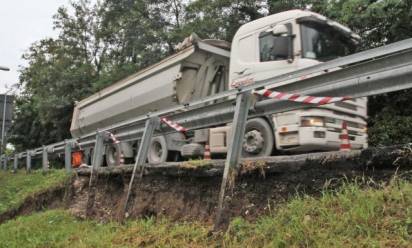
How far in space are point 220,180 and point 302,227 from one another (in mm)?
1668

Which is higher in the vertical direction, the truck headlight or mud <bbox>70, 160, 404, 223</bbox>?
the truck headlight

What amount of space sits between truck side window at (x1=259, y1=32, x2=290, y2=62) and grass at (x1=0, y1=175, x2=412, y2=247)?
441cm

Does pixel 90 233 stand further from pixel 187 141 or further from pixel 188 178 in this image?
pixel 187 141

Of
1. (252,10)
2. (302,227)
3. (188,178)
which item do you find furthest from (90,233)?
(252,10)

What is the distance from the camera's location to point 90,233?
6.05 metres

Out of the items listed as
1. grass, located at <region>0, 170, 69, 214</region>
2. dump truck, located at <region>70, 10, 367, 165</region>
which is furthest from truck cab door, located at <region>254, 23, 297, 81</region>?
grass, located at <region>0, 170, 69, 214</region>

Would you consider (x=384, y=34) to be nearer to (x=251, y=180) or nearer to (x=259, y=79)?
(x=259, y=79)

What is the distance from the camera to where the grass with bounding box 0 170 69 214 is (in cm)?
A: 1041

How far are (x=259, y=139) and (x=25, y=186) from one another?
24.9 ft

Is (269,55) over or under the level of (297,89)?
over

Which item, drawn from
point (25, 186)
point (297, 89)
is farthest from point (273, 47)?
point (25, 186)

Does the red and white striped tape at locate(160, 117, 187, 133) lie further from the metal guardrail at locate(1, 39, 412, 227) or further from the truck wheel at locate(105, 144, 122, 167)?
the truck wheel at locate(105, 144, 122, 167)

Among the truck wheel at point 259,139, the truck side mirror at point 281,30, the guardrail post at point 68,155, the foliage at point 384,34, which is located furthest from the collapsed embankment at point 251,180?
the foliage at point 384,34

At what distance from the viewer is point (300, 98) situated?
4727 millimetres
